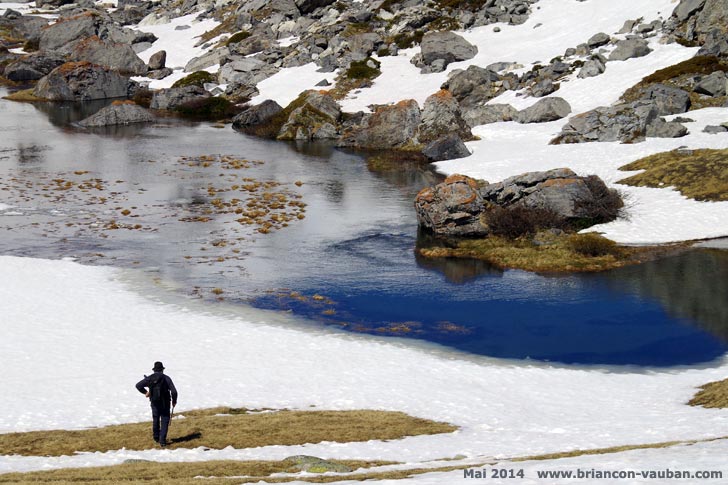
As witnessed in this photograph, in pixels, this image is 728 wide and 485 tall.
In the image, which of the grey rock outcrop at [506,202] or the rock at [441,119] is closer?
the grey rock outcrop at [506,202]

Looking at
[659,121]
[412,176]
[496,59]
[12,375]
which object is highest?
[496,59]

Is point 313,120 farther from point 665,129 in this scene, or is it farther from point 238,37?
point 238,37

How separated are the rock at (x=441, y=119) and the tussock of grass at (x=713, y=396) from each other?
172ft

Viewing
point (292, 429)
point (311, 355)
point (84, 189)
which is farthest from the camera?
point (84, 189)

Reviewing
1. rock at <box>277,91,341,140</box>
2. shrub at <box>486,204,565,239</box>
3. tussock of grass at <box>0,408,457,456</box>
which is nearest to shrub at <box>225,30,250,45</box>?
rock at <box>277,91,341,140</box>

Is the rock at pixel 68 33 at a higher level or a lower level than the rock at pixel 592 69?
higher

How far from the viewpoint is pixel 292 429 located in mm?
24812

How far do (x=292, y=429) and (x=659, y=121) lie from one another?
52.3 metres

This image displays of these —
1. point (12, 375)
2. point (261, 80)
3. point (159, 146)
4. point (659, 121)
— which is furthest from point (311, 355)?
point (261, 80)

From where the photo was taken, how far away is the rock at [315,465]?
67.8ft

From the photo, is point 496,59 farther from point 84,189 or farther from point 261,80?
point 84,189

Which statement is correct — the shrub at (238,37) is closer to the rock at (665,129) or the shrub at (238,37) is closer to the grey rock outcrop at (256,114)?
the grey rock outcrop at (256,114)

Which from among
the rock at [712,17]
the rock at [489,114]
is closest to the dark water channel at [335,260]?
the rock at [489,114]

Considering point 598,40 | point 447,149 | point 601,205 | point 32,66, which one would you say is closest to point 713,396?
point 601,205
